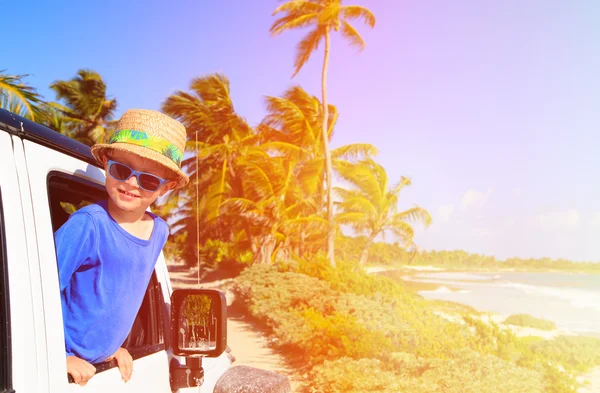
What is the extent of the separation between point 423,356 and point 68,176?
5927 mm

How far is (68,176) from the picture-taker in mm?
1301

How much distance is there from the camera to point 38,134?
1.10 m

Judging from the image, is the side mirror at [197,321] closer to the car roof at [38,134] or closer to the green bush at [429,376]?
the car roof at [38,134]

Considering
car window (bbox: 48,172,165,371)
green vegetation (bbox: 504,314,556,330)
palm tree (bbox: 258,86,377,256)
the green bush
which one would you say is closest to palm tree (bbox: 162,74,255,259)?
palm tree (bbox: 258,86,377,256)

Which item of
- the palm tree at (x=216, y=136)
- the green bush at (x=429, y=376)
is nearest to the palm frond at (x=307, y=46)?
the palm tree at (x=216, y=136)

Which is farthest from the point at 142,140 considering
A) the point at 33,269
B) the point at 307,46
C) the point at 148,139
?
the point at 307,46

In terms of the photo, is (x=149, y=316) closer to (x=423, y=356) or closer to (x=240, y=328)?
(x=423, y=356)

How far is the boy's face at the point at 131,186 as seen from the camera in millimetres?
1372

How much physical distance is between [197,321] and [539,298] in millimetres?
21518

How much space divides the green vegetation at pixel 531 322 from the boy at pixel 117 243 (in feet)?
41.4

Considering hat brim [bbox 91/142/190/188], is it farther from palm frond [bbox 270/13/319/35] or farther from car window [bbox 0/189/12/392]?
palm frond [bbox 270/13/319/35]

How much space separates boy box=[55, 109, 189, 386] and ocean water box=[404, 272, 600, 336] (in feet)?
41.0

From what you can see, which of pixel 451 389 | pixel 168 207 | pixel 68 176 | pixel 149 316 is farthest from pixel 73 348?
pixel 168 207

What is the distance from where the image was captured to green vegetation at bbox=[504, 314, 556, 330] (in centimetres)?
1215
